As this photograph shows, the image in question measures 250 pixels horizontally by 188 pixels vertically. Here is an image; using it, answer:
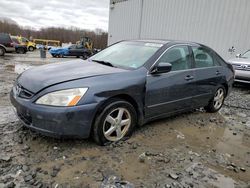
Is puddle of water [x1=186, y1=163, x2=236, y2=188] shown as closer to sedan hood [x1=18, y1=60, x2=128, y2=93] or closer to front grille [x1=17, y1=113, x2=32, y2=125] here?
sedan hood [x1=18, y1=60, x2=128, y2=93]

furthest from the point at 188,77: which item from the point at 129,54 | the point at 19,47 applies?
the point at 19,47

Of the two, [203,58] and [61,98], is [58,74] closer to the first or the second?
[61,98]

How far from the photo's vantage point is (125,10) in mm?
17391

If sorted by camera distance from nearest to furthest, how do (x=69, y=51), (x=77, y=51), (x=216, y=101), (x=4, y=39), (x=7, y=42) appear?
(x=216, y=101)
(x=4, y=39)
(x=7, y=42)
(x=69, y=51)
(x=77, y=51)

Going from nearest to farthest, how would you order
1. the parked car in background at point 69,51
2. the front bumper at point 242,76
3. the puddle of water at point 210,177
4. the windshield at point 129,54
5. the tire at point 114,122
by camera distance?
1. the puddle of water at point 210,177
2. the tire at point 114,122
3. the windshield at point 129,54
4. the front bumper at point 242,76
5. the parked car in background at point 69,51

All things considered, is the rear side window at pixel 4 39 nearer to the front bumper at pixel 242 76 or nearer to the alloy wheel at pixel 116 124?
the front bumper at pixel 242 76

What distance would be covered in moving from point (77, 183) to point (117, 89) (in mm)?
1226

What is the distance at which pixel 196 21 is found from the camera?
12.1 meters

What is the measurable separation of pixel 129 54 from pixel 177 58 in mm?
824

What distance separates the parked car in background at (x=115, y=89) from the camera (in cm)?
266

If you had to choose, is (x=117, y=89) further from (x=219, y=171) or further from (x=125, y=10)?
(x=125, y=10)

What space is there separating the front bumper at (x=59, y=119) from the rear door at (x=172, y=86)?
3.33 ft

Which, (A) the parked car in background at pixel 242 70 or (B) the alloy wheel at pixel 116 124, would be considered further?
(A) the parked car in background at pixel 242 70

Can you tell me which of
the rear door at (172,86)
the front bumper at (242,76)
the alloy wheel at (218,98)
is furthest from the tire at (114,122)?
the front bumper at (242,76)
